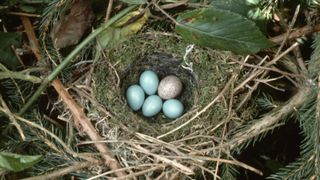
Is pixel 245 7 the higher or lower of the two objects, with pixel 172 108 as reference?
higher

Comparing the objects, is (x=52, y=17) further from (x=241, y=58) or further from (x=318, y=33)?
(x=318, y=33)

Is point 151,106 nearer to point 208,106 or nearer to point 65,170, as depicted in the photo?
point 208,106

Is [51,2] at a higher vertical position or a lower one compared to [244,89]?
higher

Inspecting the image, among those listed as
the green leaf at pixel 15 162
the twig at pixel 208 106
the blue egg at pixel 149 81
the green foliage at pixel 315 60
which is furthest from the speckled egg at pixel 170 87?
the green leaf at pixel 15 162

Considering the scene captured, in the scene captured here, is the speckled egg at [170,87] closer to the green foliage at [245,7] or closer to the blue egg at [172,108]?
the blue egg at [172,108]

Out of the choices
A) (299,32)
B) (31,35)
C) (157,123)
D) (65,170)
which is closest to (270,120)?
(299,32)

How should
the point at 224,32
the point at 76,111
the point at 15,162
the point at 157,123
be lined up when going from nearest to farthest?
the point at 15,162 < the point at 224,32 < the point at 76,111 < the point at 157,123

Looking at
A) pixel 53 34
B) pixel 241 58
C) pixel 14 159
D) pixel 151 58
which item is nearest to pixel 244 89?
pixel 241 58
